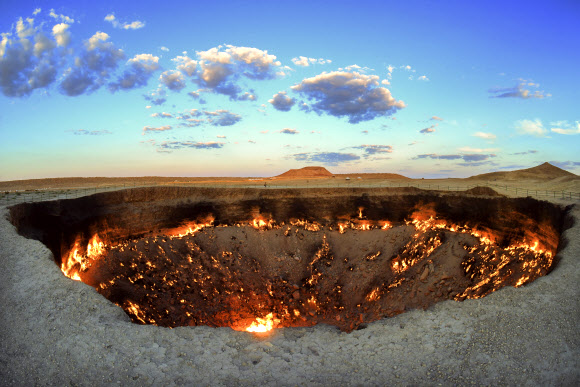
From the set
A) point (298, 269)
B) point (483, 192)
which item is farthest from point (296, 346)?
point (483, 192)

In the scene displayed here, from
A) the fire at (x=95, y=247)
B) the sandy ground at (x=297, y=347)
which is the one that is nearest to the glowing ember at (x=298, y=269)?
the fire at (x=95, y=247)

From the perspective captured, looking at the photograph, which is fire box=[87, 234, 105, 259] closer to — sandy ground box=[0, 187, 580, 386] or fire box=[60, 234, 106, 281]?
fire box=[60, 234, 106, 281]

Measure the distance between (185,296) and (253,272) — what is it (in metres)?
5.69

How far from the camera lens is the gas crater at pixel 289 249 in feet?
71.7

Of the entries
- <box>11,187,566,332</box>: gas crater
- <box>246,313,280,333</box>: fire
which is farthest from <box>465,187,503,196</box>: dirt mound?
<box>246,313,280,333</box>: fire

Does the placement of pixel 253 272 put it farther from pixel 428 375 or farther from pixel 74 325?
pixel 428 375

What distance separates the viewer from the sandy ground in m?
7.66

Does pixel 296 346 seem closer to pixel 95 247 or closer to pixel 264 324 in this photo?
pixel 264 324

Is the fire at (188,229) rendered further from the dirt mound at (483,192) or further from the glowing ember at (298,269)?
the dirt mound at (483,192)

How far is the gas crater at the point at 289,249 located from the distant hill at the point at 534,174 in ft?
170

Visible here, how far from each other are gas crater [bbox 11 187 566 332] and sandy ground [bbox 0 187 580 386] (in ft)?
35.4

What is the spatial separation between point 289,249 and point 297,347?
20.2 meters

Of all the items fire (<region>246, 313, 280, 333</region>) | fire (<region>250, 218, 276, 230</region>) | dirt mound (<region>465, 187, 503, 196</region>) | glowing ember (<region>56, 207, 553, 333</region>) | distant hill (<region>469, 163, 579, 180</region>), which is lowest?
fire (<region>246, 313, 280, 333</region>)

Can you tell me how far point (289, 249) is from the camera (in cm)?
2922
